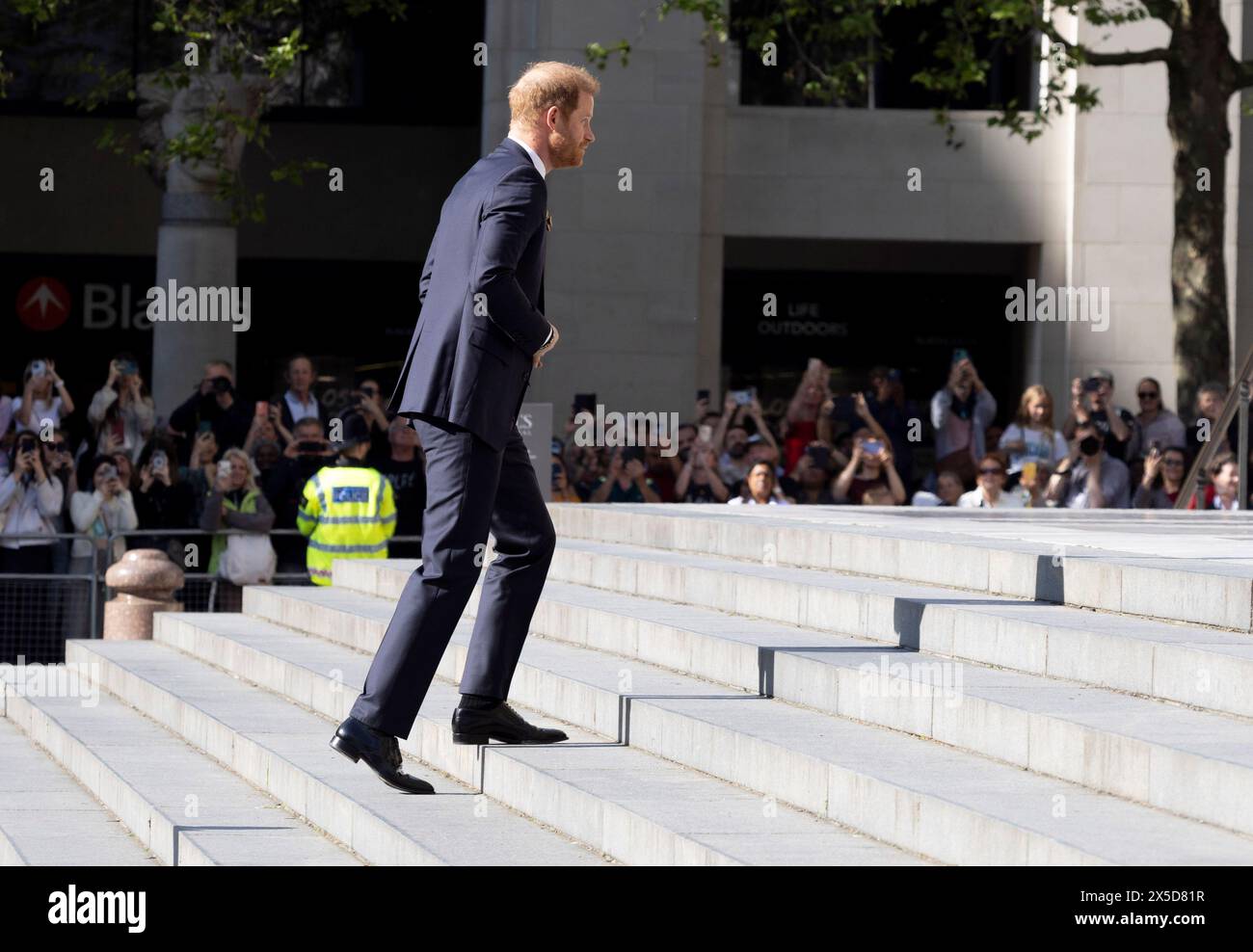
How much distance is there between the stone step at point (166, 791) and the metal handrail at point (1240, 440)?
7254 mm

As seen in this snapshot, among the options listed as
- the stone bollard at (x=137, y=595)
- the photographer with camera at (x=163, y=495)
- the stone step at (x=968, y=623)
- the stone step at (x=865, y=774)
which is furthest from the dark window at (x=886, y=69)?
the stone step at (x=865, y=774)

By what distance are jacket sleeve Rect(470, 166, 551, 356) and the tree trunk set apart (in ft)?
38.2

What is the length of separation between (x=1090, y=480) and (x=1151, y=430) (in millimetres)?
1231

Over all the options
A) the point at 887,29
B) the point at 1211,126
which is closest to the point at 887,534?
the point at 1211,126

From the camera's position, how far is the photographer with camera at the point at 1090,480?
1484cm

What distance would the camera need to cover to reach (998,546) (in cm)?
844

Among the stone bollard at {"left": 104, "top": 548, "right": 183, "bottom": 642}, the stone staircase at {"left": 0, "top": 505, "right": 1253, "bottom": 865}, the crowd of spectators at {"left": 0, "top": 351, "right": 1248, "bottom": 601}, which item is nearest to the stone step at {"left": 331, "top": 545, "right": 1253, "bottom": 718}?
the stone staircase at {"left": 0, "top": 505, "right": 1253, "bottom": 865}

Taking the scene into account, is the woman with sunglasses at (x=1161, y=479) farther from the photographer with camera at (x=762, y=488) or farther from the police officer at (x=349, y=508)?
the police officer at (x=349, y=508)

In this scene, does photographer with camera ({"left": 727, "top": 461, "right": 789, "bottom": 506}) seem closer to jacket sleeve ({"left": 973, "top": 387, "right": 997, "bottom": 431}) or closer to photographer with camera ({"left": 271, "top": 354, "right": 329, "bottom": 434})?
jacket sleeve ({"left": 973, "top": 387, "right": 997, "bottom": 431})

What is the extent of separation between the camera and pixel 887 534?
9.38m

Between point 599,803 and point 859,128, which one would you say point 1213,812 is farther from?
point 859,128

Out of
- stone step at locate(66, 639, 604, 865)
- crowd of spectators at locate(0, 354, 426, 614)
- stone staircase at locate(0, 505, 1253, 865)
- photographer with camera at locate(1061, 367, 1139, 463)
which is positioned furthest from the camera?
photographer with camera at locate(1061, 367, 1139, 463)

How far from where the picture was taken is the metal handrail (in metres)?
13.2
